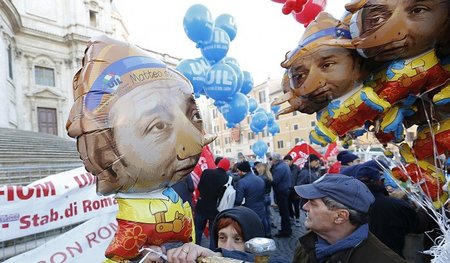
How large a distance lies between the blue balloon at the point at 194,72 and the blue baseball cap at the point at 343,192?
666 centimetres

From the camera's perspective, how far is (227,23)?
399 inches

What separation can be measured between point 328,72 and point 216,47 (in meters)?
7.14

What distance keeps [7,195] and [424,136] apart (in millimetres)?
3466

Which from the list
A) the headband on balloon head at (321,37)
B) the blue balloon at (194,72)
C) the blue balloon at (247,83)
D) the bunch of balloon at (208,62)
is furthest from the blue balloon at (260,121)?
the headband on balloon head at (321,37)

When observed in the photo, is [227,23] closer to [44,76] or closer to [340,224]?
[340,224]

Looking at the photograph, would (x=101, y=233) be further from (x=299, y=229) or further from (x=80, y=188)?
(x=299, y=229)

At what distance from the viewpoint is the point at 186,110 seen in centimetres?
194

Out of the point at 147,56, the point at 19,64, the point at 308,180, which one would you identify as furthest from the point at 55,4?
the point at 147,56

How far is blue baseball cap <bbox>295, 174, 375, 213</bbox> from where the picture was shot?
1.84 meters

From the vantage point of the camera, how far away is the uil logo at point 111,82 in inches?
69.1

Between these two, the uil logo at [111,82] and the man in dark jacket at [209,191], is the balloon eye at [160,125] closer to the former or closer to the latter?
the uil logo at [111,82]

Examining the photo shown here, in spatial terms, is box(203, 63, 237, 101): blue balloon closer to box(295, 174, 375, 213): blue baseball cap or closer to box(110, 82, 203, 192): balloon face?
box(110, 82, 203, 192): balloon face

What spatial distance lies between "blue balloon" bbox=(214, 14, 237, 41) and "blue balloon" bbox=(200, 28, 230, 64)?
43.3 inches

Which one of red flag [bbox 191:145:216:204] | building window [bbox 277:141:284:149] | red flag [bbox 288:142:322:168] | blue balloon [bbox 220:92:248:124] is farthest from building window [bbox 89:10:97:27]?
red flag [bbox 191:145:216:204]
